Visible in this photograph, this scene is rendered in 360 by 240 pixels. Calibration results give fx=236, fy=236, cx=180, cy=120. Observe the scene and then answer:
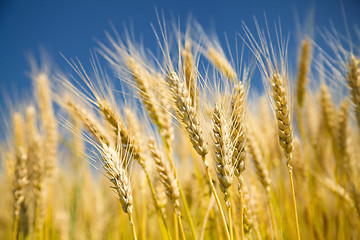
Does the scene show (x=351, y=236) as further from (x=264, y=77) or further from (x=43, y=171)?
(x=43, y=171)

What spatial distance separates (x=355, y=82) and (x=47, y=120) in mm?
2692

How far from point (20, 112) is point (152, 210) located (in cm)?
168

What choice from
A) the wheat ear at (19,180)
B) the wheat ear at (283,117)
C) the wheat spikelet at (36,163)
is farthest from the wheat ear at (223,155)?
the wheat spikelet at (36,163)

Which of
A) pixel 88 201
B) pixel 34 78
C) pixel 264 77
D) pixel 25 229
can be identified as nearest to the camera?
pixel 264 77

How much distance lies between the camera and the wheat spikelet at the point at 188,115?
1.12 m

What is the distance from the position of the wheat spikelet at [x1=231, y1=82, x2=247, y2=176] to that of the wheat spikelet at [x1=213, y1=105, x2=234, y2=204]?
6 cm

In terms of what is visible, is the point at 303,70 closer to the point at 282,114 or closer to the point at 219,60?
the point at 219,60

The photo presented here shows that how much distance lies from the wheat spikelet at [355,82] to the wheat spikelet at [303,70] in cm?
92

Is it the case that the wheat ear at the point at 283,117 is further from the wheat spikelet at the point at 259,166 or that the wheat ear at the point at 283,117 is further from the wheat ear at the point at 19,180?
the wheat ear at the point at 19,180

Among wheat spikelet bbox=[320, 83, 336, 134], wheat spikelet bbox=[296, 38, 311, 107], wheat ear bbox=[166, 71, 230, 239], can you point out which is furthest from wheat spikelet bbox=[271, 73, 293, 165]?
wheat spikelet bbox=[296, 38, 311, 107]

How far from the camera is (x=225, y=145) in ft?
3.58

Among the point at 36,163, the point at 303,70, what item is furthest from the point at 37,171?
the point at 303,70

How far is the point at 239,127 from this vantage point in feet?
4.08

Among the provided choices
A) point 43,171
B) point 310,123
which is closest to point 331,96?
point 310,123
